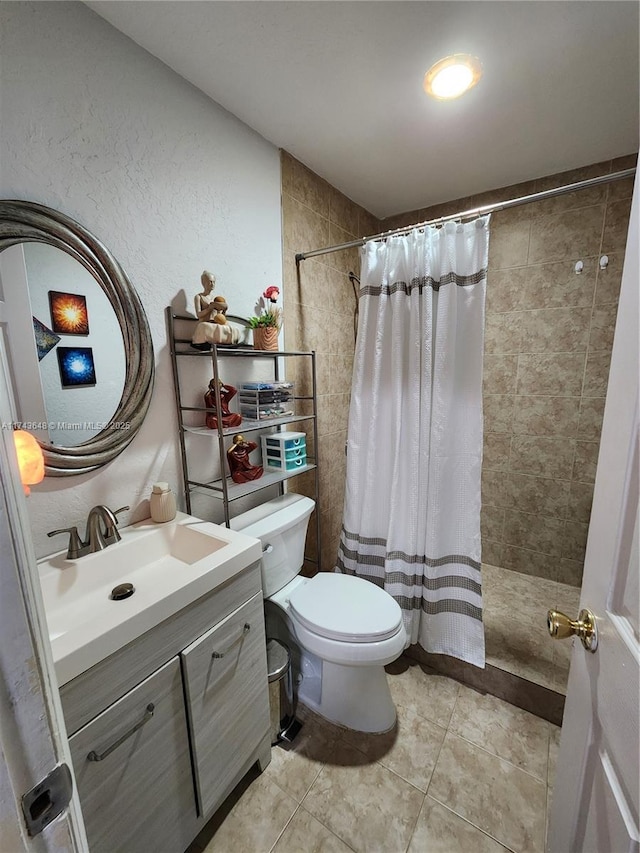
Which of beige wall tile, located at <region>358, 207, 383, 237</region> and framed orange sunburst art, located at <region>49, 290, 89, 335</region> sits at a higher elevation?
beige wall tile, located at <region>358, 207, 383, 237</region>

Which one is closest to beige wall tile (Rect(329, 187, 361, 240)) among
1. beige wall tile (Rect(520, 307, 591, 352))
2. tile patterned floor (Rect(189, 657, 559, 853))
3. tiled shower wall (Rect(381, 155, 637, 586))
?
tiled shower wall (Rect(381, 155, 637, 586))

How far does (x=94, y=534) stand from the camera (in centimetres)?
104

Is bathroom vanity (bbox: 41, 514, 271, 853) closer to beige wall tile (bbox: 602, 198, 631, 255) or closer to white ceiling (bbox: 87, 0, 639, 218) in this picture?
white ceiling (bbox: 87, 0, 639, 218)

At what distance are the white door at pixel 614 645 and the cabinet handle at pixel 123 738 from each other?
2.94ft

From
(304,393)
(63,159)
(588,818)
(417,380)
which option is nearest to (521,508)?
(417,380)

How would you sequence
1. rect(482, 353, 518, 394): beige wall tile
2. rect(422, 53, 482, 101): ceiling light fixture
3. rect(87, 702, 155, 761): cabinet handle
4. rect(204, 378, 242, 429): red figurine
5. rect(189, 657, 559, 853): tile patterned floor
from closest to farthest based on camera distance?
1. rect(87, 702, 155, 761): cabinet handle
2. rect(189, 657, 559, 853): tile patterned floor
3. rect(422, 53, 482, 101): ceiling light fixture
4. rect(204, 378, 242, 429): red figurine
5. rect(482, 353, 518, 394): beige wall tile

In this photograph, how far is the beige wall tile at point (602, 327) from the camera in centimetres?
189

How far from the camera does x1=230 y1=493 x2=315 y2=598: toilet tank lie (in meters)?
1.41

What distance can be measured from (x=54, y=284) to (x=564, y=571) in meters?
2.81

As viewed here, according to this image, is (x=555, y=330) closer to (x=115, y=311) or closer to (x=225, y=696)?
(x=115, y=311)

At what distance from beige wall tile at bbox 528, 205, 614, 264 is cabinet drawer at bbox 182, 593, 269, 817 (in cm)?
227

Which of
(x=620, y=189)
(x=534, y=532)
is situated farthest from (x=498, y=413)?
(x=620, y=189)

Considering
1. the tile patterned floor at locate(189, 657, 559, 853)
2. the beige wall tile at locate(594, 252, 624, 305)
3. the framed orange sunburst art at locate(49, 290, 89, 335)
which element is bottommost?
the tile patterned floor at locate(189, 657, 559, 853)

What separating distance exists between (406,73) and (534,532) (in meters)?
2.36
